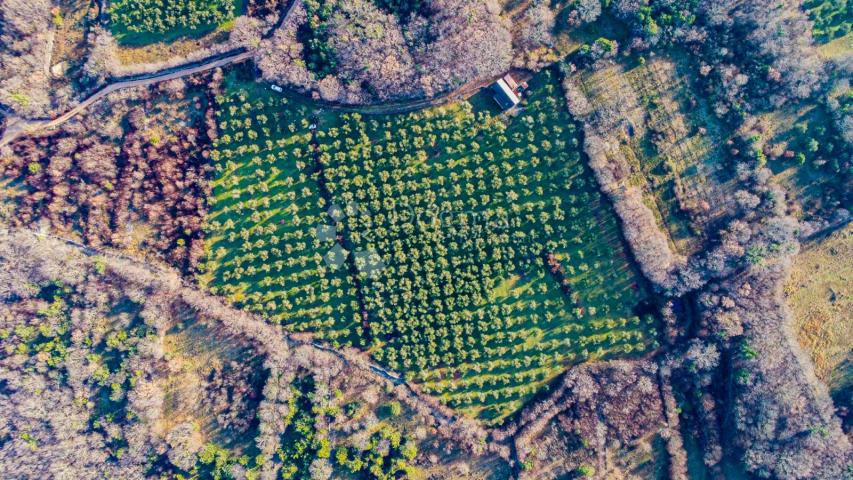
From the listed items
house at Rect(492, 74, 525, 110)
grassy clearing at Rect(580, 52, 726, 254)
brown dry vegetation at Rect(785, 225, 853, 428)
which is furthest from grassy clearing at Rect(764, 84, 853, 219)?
house at Rect(492, 74, 525, 110)

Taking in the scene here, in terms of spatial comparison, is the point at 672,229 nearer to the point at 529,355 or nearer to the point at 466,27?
the point at 529,355

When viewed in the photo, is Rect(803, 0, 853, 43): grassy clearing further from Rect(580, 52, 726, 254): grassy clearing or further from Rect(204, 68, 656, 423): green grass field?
Rect(204, 68, 656, 423): green grass field

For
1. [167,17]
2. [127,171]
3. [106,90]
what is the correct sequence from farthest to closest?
[106,90]
[127,171]
[167,17]

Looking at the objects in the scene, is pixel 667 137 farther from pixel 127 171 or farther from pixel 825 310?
pixel 127 171

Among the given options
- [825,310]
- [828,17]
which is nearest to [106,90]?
[828,17]

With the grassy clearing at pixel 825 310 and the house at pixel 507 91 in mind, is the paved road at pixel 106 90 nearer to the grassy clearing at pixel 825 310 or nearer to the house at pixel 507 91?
the house at pixel 507 91

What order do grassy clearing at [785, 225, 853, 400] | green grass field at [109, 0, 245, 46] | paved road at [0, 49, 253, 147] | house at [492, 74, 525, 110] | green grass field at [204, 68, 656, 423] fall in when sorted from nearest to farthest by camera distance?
house at [492, 74, 525, 110], grassy clearing at [785, 225, 853, 400], green grass field at [204, 68, 656, 423], green grass field at [109, 0, 245, 46], paved road at [0, 49, 253, 147]
